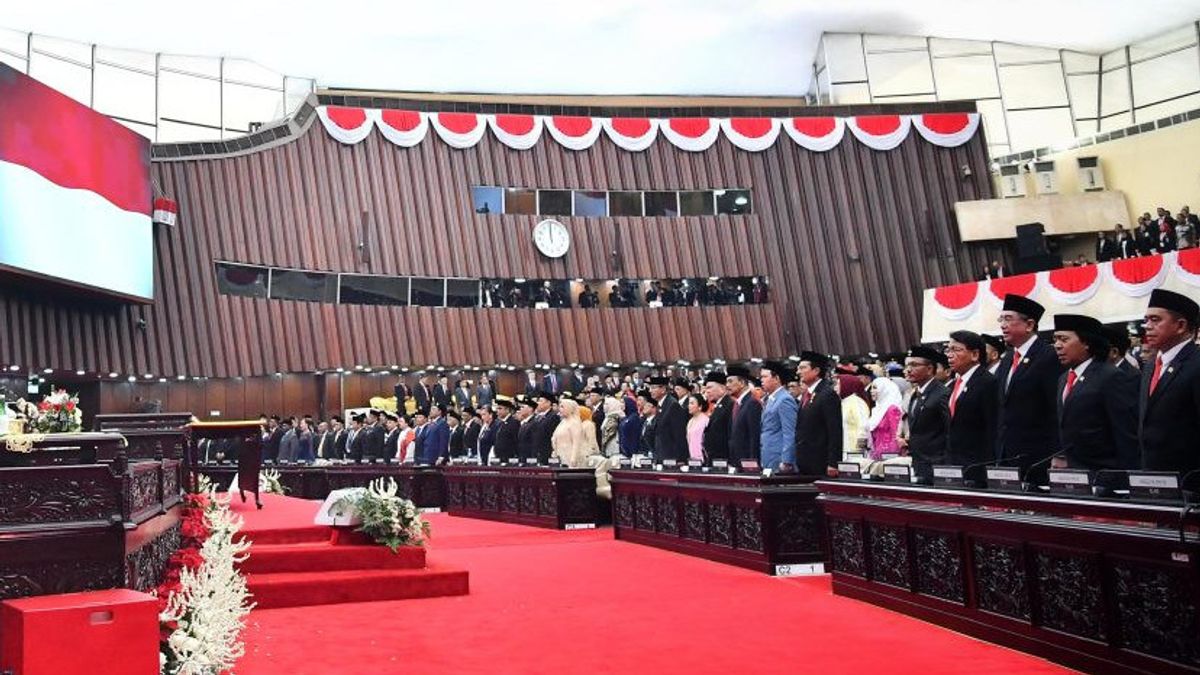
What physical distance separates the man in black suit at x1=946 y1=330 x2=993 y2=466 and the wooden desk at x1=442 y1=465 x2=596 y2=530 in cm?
586

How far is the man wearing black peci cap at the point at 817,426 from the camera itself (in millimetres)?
6668

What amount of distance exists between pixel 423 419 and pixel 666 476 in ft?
23.3

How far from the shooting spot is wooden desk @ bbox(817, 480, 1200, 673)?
11.2ft

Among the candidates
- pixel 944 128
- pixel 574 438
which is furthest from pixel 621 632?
pixel 944 128

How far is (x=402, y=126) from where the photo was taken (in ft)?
66.0

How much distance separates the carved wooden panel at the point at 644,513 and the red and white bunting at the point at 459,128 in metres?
12.9

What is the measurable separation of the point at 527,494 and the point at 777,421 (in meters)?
4.78

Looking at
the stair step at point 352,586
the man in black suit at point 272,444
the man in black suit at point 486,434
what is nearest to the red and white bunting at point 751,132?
the man in black suit at point 272,444

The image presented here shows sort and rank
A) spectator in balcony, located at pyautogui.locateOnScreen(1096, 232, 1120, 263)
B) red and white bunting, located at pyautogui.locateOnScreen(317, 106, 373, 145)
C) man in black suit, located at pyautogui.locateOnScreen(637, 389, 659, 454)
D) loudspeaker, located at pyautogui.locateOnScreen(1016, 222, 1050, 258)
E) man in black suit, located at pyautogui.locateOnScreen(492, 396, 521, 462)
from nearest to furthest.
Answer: man in black suit, located at pyautogui.locateOnScreen(637, 389, 659, 454) < man in black suit, located at pyautogui.locateOnScreen(492, 396, 521, 462) < spectator in balcony, located at pyautogui.locateOnScreen(1096, 232, 1120, 263) < red and white bunting, located at pyautogui.locateOnScreen(317, 106, 373, 145) < loudspeaker, located at pyautogui.locateOnScreen(1016, 222, 1050, 258)

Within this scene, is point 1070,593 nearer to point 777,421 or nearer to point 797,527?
point 797,527

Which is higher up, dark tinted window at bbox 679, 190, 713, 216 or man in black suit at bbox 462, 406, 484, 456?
dark tinted window at bbox 679, 190, 713, 216

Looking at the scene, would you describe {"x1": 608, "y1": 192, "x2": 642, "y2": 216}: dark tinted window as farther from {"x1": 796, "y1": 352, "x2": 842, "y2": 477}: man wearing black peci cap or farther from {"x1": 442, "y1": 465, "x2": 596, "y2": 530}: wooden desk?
{"x1": 796, "y1": 352, "x2": 842, "y2": 477}: man wearing black peci cap

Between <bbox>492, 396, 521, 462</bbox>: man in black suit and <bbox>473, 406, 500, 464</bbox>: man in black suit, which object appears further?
<bbox>473, 406, 500, 464</bbox>: man in black suit

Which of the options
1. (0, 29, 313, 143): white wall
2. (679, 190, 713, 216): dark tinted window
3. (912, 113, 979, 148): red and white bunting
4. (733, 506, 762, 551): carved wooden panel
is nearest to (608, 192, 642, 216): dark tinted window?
(679, 190, 713, 216): dark tinted window
